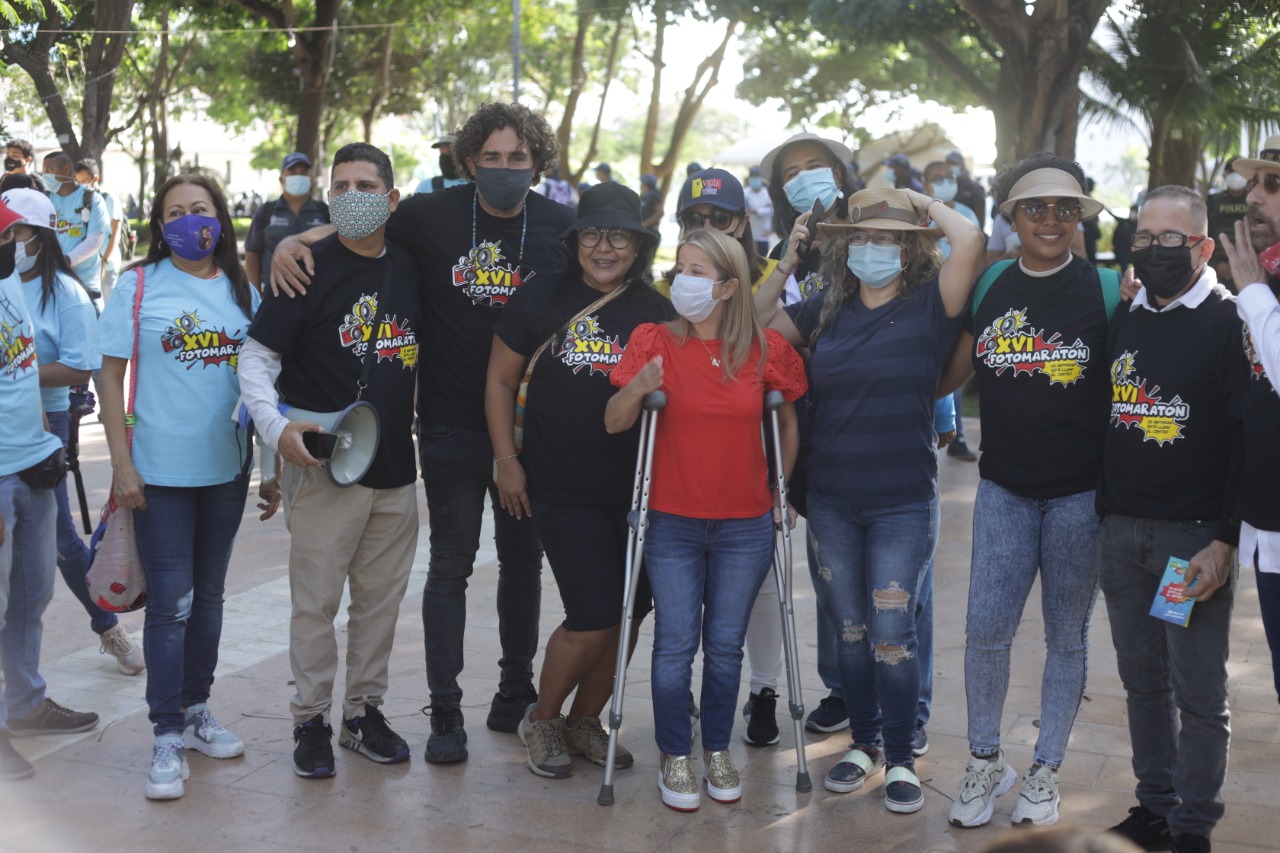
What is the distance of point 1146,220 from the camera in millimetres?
4020

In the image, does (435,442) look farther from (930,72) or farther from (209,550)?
(930,72)

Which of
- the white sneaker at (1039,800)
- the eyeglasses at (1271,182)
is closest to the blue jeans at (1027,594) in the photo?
the white sneaker at (1039,800)

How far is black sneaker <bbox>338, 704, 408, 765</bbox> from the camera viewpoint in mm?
4910

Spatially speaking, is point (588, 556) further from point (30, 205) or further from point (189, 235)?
point (30, 205)

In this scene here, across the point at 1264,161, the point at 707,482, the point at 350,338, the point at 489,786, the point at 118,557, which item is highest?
the point at 1264,161

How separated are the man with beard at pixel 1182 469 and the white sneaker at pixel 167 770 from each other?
10.1 feet

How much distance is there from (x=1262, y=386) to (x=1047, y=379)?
0.67 meters

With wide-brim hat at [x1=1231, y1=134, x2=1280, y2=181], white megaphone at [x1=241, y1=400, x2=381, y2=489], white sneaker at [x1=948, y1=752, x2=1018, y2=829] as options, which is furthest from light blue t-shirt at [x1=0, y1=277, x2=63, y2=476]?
wide-brim hat at [x1=1231, y1=134, x2=1280, y2=181]

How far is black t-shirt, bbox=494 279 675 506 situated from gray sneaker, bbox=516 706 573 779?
32.4 inches

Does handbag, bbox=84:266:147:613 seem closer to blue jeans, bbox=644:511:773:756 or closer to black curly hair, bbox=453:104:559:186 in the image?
black curly hair, bbox=453:104:559:186

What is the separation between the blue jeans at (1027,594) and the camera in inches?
168

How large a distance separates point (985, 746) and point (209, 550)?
2.73 meters

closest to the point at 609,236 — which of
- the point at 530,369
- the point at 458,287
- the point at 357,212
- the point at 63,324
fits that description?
the point at 530,369

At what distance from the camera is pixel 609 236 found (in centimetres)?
464
